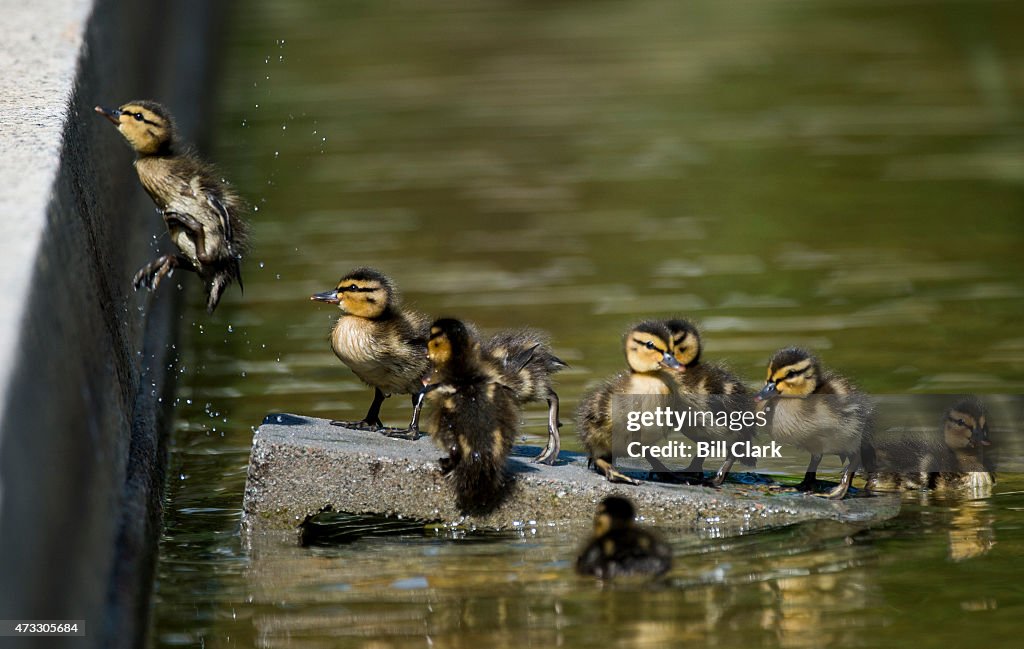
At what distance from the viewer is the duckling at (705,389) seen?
6.32 m

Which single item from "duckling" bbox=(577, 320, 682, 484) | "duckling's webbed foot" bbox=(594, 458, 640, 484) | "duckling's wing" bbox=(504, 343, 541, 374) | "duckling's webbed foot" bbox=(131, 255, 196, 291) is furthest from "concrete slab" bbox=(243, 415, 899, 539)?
"duckling's webbed foot" bbox=(131, 255, 196, 291)

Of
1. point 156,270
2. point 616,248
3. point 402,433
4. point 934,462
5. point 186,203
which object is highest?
point 616,248

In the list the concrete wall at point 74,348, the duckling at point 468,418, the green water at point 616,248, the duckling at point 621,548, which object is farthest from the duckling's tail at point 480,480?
the concrete wall at point 74,348

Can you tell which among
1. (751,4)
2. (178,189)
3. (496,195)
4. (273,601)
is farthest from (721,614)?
(751,4)

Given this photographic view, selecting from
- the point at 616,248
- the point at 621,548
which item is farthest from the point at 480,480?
the point at 616,248

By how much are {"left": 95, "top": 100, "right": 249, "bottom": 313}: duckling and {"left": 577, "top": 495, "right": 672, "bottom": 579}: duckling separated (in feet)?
5.82

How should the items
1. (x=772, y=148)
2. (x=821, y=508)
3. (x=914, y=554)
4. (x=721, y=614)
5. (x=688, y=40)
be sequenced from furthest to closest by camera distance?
(x=688, y=40), (x=772, y=148), (x=821, y=508), (x=914, y=554), (x=721, y=614)

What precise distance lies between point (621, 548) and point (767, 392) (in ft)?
3.71

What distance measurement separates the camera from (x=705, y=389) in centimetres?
632

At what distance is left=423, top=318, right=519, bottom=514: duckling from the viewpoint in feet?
19.6

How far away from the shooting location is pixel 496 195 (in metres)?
11.9

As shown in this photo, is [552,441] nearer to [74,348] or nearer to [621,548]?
[621,548]

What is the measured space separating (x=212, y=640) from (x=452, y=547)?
1.05m

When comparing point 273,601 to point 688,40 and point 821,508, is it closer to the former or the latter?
point 821,508
